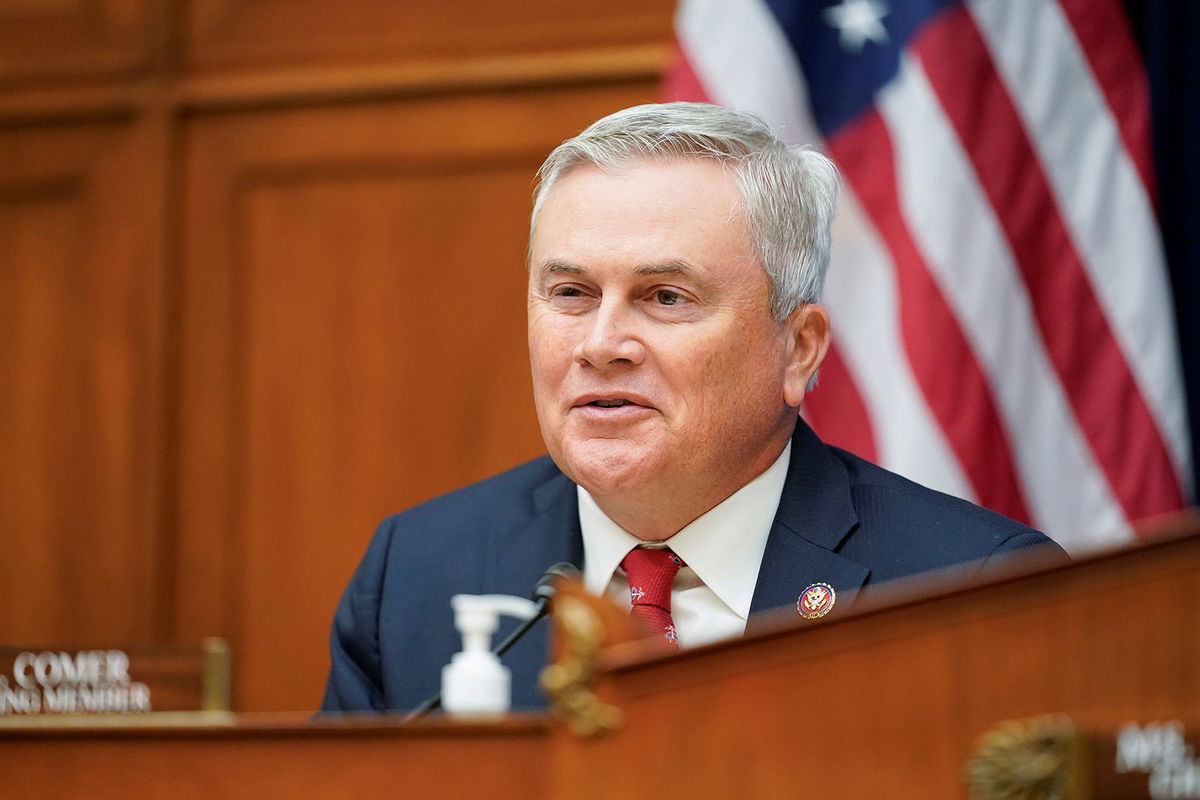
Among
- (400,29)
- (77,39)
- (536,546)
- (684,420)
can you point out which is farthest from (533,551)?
(77,39)

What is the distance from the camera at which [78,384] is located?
3764mm

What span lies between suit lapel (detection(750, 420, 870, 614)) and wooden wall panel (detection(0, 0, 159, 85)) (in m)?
2.15

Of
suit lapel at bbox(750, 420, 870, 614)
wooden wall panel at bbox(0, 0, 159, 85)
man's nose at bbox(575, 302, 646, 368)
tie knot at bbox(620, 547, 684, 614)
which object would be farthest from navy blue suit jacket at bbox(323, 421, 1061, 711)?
wooden wall panel at bbox(0, 0, 159, 85)

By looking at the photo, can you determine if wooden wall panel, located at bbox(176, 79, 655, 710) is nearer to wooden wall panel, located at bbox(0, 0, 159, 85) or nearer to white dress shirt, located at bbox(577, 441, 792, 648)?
wooden wall panel, located at bbox(0, 0, 159, 85)

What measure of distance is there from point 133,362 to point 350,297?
560mm

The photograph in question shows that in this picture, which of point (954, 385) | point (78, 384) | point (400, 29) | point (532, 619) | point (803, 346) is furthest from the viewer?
point (78, 384)

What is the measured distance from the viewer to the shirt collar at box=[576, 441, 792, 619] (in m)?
2.19

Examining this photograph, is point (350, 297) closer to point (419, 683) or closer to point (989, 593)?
point (419, 683)

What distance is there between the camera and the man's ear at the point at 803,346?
2.29m

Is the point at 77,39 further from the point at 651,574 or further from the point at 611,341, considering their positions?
the point at 651,574

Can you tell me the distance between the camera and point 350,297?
12.0 feet

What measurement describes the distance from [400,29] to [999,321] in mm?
1554

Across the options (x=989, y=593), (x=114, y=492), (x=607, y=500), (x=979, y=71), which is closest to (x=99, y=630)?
(x=114, y=492)

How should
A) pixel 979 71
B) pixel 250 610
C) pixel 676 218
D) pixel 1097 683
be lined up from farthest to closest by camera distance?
pixel 250 610
pixel 979 71
pixel 676 218
pixel 1097 683
